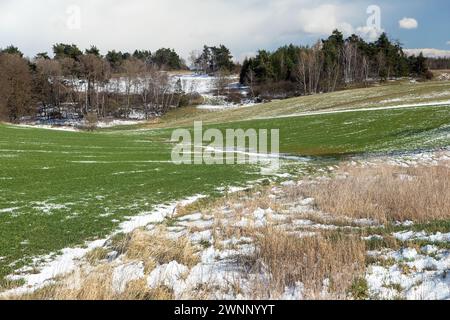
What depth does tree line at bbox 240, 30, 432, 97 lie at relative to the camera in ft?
390

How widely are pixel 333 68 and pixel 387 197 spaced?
380ft

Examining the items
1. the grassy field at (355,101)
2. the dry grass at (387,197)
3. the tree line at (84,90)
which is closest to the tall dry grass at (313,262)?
the dry grass at (387,197)

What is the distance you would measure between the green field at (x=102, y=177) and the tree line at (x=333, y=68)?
2864 inches

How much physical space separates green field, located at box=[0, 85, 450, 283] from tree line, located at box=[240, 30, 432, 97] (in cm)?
7273

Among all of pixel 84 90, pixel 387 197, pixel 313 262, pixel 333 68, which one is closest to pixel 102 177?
pixel 387 197

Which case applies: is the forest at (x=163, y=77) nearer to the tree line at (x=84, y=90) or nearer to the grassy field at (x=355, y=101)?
the tree line at (x=84, y=90)

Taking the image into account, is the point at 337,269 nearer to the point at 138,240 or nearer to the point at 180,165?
the point at 138,240

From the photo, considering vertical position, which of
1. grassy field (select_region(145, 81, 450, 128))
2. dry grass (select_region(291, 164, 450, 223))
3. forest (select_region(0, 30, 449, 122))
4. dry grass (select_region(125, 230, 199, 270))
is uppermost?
forest (select_region(0, 30, 449, 122))

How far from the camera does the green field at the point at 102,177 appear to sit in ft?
40.4

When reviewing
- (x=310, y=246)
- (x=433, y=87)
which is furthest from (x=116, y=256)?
(x=433, y=87)

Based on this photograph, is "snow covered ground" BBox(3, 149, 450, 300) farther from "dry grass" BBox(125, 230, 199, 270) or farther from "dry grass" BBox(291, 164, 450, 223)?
"dry grass" BBox(291, 164, 450, 223)

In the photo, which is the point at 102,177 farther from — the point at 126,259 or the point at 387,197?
the point at 387,197

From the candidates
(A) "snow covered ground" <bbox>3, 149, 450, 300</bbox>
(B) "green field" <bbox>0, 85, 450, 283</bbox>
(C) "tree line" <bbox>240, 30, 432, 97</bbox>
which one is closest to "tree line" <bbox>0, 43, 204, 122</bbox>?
(C) "tree line" <bbox>240, 30, 432, 97</bbox>
